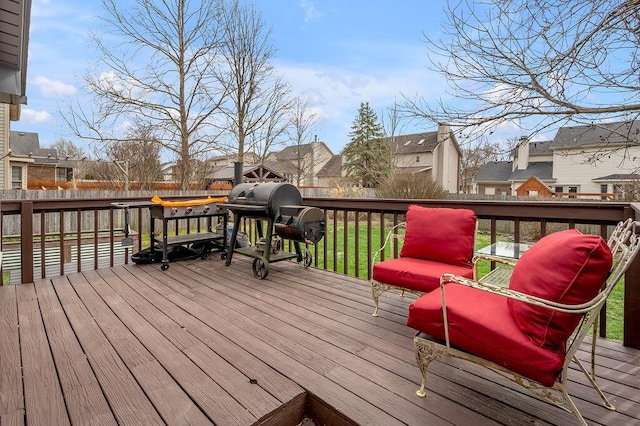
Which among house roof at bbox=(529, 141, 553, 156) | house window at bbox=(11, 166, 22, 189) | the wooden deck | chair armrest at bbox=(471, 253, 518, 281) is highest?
house roof at bbox=(529, 141, 553, 156)

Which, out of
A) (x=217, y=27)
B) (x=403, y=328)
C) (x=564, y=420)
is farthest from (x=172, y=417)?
(x=217, y=27)

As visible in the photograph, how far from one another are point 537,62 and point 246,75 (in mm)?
9881

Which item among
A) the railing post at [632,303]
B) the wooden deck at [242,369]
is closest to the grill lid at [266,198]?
the wooden deck at [242,369]

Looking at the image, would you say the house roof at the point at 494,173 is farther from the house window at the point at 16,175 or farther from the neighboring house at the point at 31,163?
the house window at the point at 16,175

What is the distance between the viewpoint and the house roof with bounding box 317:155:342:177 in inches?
1246

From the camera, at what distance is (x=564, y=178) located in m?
23.1

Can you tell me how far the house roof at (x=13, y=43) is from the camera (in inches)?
124

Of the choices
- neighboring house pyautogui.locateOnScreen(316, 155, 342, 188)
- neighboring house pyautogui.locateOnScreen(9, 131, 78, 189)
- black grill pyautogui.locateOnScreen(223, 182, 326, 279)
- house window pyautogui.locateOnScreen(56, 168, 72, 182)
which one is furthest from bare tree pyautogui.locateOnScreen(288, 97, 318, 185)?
house window pyautogui.locateOnScreen(56, 168, 72, 182)

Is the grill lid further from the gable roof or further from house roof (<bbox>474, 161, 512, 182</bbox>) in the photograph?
house roof (<bbox>474, 161, 512, 182</bbox>)

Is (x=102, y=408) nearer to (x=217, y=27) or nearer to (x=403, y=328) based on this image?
(x=403, y=328)

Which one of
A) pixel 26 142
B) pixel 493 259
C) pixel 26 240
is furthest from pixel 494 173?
pixel 26 142

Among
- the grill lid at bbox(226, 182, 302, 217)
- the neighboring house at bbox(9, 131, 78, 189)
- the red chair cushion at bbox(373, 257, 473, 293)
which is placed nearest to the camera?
the red chair cushion at bbox(373, 257, 473, 293)

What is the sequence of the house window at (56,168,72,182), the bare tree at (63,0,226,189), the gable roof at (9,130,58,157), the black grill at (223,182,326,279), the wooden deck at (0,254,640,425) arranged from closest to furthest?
the wooden deck at (0,254,640,425) → the black grill at (223,182,326,279) → the bare tree at (63,0,226,189) → the gable roof at (9,130,58,157) → the house window at (56,168,72,182)

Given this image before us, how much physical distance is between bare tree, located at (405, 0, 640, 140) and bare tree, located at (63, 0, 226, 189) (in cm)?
884
